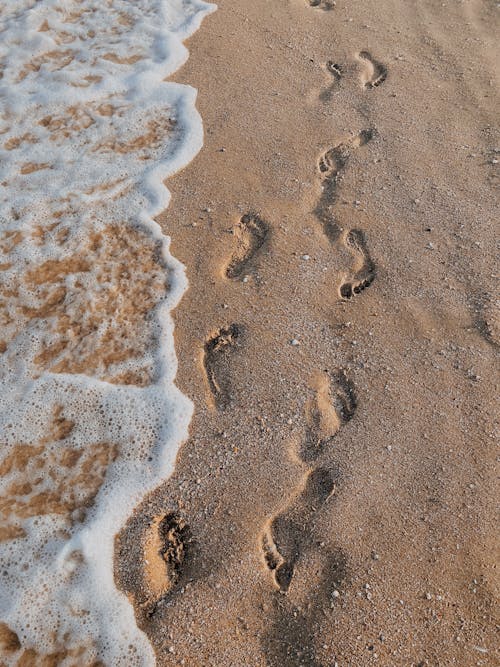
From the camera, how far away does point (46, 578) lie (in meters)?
2.17

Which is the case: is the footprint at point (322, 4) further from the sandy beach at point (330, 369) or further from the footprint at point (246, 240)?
the footprint at point (246, 240)

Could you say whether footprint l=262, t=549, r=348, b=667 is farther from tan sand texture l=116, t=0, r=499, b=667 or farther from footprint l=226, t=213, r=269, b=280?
footprint l=226, t=213, r=269, b=280

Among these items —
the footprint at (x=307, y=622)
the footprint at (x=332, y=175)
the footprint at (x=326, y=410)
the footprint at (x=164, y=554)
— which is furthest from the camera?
the footprint at (x=332, y=175)

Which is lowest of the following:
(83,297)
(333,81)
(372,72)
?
(83,297)

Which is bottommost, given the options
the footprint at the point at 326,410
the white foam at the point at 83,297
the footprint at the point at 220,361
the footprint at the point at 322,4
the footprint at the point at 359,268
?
the white foam at the point at 83,297

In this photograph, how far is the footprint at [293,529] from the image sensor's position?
2.15 m

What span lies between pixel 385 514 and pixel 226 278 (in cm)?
150

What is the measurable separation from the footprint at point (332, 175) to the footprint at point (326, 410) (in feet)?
3.10

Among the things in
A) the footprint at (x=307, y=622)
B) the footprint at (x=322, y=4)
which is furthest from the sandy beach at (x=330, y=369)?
the footprint at (x=322, y=4)

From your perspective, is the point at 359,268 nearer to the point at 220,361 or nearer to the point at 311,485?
the point at 220,361

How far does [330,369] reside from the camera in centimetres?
266

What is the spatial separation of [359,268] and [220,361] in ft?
3.20

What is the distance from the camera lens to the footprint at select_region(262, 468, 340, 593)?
2.15 meters

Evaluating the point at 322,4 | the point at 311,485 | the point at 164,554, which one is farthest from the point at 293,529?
the point at 322,4
